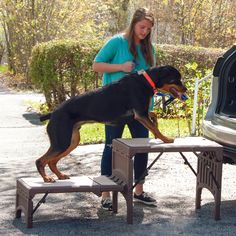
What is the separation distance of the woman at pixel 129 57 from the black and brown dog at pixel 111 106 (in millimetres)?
327

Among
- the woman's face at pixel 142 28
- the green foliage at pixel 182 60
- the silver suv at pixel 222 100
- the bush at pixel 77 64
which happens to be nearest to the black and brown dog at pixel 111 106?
the woman's face at pixel 142 28

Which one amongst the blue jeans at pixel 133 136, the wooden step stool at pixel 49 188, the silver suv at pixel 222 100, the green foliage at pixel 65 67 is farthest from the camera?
the green foliage at pixel 65 67

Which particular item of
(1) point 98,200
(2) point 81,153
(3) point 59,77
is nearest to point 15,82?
(3) point 59,77

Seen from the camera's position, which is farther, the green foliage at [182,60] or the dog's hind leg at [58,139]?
the green foliage at [182,60]

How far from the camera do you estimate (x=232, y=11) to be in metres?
Answer: 24.2

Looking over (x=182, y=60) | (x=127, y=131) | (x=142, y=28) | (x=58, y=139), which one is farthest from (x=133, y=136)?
(x=182, y=60)

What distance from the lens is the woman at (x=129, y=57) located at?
579 cm

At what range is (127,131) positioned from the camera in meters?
11.4

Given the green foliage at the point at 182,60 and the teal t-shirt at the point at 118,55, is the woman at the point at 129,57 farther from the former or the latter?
the green foliage at the point at 182,60

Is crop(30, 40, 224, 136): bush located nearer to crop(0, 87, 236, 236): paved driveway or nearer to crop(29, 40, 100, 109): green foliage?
crop(29, 40, 100, 109): green foliage

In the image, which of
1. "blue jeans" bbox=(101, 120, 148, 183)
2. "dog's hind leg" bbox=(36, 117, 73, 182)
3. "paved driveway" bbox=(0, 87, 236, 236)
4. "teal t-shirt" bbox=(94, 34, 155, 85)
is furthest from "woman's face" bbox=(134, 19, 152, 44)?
"paved driveway" bbox=(0, 87, 236, 236)

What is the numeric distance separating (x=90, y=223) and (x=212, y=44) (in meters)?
19.3

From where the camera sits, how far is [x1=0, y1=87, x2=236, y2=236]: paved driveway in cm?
532

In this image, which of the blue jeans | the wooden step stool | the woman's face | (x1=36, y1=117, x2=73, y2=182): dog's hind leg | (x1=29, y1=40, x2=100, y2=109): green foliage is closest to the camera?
the wooden step stool
